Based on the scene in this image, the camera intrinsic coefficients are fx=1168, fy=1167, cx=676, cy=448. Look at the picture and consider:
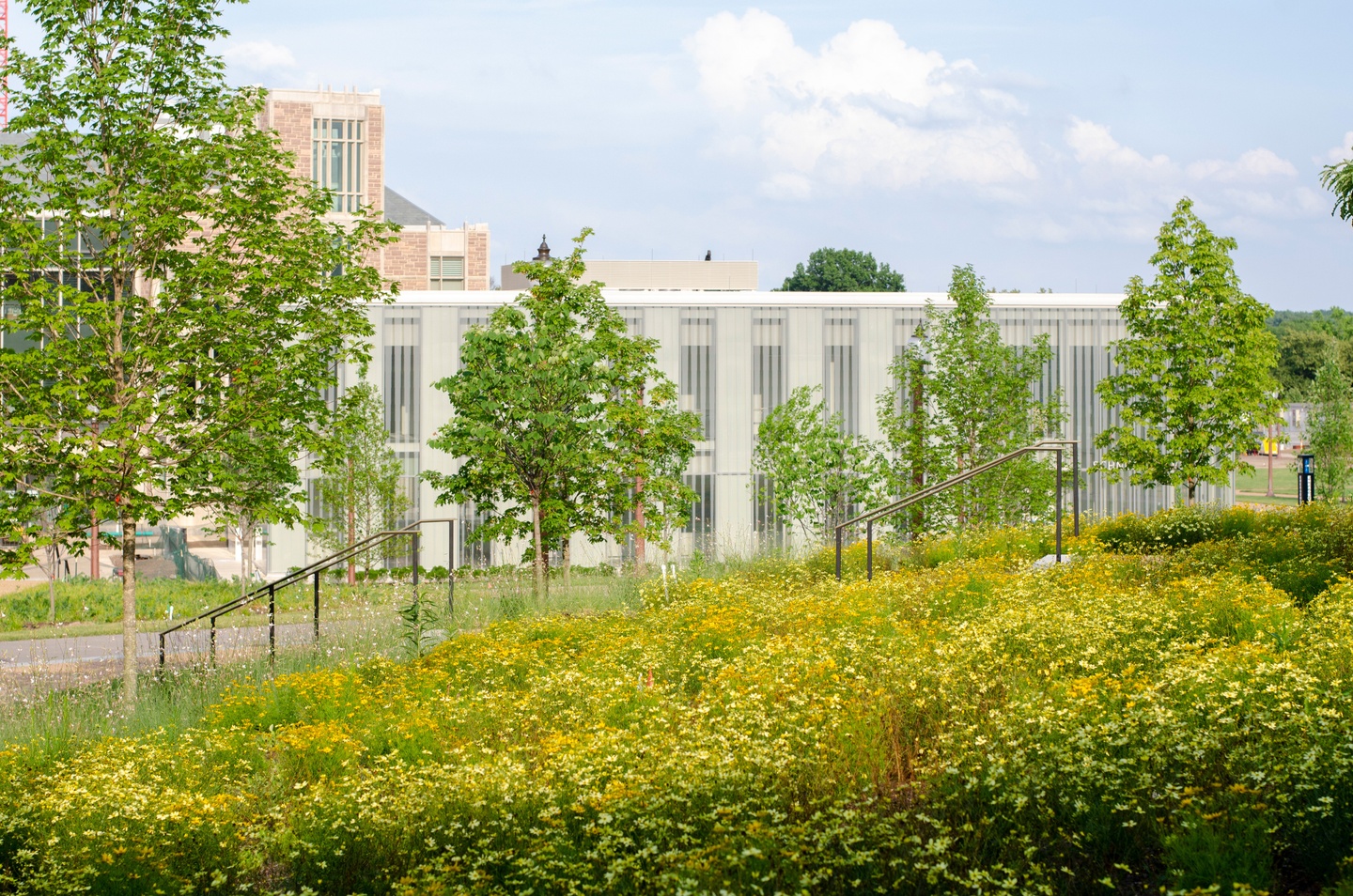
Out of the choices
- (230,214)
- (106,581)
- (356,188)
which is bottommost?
(106,581)

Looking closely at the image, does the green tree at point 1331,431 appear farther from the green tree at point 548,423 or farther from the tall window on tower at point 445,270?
the tall window on tower at point 445,270

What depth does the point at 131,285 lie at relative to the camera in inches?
509

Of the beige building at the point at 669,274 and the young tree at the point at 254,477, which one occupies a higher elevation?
the beige building at the point at 669,274

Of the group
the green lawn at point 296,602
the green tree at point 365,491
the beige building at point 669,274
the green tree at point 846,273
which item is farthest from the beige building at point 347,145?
the green lawn at point 296,602

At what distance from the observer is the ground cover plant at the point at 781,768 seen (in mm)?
5242

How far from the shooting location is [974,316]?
26.2m

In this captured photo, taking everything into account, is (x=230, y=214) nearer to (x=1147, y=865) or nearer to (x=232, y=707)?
(x=232, y=707)

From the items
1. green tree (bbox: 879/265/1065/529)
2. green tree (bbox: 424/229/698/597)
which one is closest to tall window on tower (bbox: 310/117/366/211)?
green tree (bbox: 879/265/1065/529)

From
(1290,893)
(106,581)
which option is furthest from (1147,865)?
(106,581)

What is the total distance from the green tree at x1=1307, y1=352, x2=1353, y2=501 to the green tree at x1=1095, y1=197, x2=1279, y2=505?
50.3 feet

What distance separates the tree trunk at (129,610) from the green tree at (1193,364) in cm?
1840

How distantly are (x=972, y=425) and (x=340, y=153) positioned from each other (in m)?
78.7

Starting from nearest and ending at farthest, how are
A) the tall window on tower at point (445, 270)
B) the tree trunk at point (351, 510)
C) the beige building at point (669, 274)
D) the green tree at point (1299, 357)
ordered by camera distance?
the tree trunk at point (351, 510)
the beige building at point (669, 274)
the green tree at point (1299, 357)
the tall window on tower at point (445, 270)

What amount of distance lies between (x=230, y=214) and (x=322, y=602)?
23.6ft
